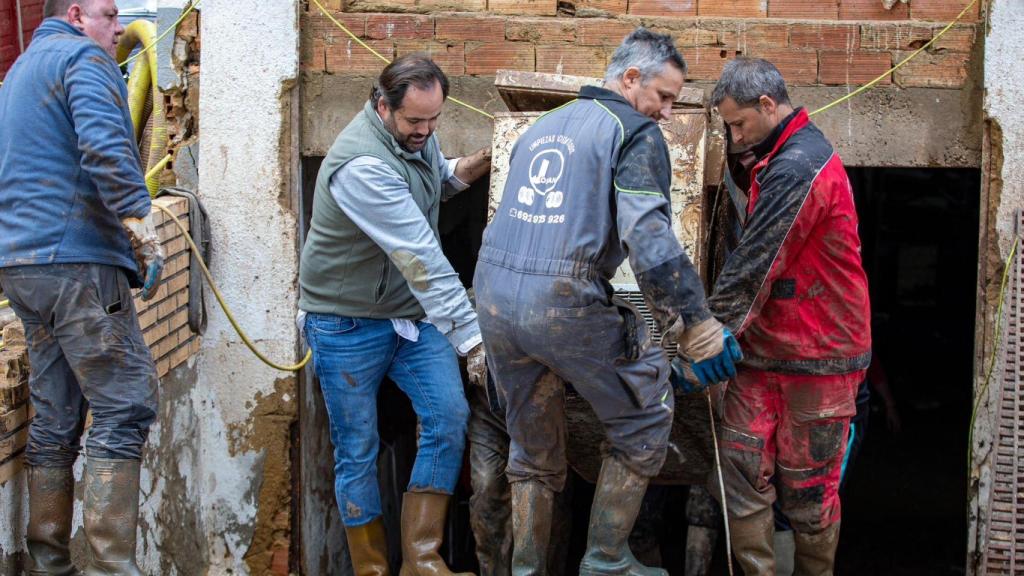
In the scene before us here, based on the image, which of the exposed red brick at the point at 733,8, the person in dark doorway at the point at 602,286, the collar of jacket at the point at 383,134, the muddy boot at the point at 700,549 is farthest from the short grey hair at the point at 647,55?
the muddy boot at the point at 700,549

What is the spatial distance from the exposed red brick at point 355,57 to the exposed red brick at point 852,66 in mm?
1875

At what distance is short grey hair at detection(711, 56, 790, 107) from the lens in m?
4.09

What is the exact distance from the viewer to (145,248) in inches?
152

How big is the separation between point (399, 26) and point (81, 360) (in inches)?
82.7

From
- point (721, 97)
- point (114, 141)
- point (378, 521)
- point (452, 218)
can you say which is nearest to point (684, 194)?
point (721, 97)

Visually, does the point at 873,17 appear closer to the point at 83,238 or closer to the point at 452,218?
the point at 452,218

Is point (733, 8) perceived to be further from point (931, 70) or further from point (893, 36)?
point (931, 70)

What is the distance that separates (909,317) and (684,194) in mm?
6250

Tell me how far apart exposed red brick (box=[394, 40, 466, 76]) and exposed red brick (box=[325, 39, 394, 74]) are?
8 cm

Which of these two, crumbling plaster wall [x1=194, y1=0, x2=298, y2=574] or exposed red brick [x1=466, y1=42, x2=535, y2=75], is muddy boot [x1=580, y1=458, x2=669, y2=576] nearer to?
crumbling plaster wall [x1=194, y1=0, x2=298, y2=574]

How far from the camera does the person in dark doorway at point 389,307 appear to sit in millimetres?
4266

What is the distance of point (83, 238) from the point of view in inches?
149

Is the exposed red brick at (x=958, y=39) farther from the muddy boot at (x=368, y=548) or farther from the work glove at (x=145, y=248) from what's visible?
the work glove at (x=145, y=248)

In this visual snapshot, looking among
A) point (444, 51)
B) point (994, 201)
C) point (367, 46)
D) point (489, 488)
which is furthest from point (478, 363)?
point (994, 201)
